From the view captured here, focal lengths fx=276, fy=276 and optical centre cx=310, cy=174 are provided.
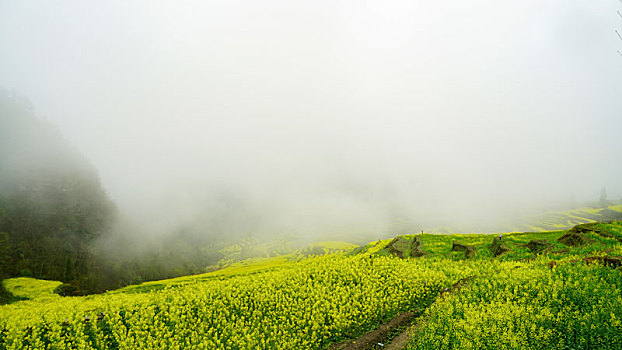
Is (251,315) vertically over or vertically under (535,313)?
over

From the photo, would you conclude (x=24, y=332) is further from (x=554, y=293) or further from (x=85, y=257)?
(x=85, y=257)

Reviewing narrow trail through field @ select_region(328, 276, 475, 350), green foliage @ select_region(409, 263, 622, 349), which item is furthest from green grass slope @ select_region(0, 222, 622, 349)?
narrow trail through field @ select_region(328, 276, 475, 350)

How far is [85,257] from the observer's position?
645ft

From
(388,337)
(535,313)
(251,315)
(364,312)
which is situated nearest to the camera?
(535,313)

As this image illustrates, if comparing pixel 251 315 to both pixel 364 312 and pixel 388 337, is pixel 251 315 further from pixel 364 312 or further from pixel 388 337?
pixel 388 337

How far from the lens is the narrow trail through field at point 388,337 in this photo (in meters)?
15.2

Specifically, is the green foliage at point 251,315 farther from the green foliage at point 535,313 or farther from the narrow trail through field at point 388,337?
the green foliage at point 535,313

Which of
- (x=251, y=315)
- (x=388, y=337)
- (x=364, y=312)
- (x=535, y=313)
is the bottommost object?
(x=388, y=337)

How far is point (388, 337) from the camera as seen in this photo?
638 inches

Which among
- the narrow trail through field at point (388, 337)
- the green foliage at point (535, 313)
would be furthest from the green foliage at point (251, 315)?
the green foliage at point (535, 313)

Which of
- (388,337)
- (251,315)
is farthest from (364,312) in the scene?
(251,315)

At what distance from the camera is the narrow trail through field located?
15182mm

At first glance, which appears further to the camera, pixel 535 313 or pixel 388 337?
pixel 388 337

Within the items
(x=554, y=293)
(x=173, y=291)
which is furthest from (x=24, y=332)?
(x=554, y=293)
